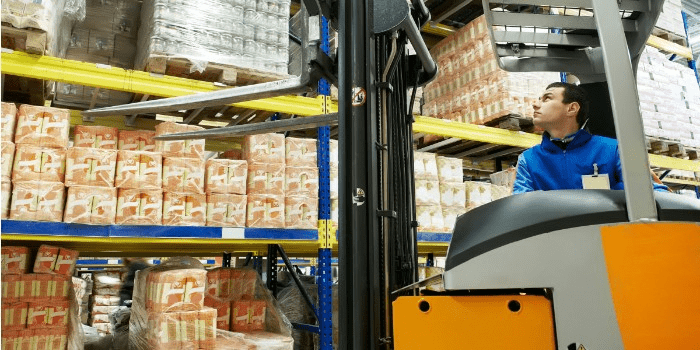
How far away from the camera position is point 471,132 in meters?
5.70

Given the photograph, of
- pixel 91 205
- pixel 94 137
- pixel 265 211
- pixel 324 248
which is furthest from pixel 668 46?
pixel 91 205

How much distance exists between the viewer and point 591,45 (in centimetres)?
219

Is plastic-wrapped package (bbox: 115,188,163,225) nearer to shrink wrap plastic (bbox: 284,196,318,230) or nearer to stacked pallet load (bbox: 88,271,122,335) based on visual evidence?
shrink wrap plastic (bbox: 284,196,318,230)

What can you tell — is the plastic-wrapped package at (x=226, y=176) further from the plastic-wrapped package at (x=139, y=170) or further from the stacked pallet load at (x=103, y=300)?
the stacked pallet load at (x=103, y=300)

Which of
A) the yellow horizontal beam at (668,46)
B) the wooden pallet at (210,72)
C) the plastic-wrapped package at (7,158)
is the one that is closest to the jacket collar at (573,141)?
the wooden pallet at (210,72)

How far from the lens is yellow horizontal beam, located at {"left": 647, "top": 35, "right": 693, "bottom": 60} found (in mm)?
7636

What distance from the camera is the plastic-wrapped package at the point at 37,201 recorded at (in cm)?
343

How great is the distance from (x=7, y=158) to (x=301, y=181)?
2052 millimetres

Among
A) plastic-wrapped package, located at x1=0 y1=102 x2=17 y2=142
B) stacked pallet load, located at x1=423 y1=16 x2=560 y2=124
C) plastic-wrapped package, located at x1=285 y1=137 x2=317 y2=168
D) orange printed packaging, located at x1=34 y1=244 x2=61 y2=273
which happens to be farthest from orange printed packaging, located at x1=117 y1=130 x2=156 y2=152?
stacked pallet load, located at x1=423 y1=16 x2=560 y2=124

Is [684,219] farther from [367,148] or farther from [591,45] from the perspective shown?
[591,45]

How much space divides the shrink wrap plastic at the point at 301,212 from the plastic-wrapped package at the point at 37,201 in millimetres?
1615

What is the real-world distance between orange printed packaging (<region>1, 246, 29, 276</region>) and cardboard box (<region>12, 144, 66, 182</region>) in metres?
0.48

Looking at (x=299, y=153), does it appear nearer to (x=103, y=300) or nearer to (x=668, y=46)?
(x=103, y=300)

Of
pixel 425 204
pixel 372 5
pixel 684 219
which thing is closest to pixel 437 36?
pixel 425 204
